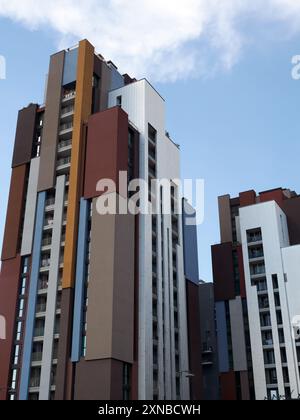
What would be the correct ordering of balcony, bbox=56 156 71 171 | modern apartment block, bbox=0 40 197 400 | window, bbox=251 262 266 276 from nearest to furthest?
modern apartment block, bbox=0 40 197 400 → balcony, bbox=56 156 71 171 → window, bbox=251 262 266 276

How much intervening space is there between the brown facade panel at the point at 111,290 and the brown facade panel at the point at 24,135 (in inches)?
617

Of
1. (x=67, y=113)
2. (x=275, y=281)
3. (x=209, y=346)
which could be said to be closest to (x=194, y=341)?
(x=275, y=281)

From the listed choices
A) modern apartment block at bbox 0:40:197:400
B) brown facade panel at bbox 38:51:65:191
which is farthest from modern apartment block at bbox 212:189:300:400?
brown facade panel at bbox 38:51:65:191

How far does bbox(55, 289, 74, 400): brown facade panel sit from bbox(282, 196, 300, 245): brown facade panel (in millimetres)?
41515

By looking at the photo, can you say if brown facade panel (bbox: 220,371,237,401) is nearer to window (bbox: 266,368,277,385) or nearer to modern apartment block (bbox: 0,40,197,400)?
window (bbox: 266,368,277,385)

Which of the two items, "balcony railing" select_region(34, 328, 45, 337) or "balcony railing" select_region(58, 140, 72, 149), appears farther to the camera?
"balcony railing" select_region(58, 140, 72, 149)

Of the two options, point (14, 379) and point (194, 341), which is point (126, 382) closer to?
point (14, 379)

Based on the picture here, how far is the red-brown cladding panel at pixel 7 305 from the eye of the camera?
191ft

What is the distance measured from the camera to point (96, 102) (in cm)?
7419

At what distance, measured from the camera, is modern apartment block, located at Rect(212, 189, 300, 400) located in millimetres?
72250

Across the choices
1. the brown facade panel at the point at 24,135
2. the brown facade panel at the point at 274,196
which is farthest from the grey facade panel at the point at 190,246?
the brown facade panel at the point at 24,135

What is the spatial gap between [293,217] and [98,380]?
1839 inches

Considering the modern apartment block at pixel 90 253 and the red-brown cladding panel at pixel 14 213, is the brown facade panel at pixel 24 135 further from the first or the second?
the red-brown cladding panel at pixel 14 213
